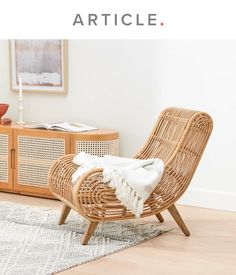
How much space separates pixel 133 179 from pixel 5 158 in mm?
1809

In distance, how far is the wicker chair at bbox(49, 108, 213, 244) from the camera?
3850 mm

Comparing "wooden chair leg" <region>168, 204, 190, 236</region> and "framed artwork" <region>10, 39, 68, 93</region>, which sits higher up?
"framed artwork" <region>10, 39, 68, 93</region>

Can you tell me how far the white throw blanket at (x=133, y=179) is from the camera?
3.87m

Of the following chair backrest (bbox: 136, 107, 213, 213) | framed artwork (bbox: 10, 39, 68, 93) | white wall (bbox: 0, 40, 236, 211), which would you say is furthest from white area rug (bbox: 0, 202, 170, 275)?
framed artwork (bbox: 10, 39, 68, 93)

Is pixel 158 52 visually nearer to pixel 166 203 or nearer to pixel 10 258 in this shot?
pixel 166 203

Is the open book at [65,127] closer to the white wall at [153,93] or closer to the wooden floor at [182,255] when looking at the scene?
the white wall at [153,93]

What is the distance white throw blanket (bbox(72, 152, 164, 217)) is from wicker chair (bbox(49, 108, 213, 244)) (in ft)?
0.15

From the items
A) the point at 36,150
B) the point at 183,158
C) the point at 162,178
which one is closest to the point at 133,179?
the point at 162,178

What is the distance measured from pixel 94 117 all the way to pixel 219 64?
1174 millimetres

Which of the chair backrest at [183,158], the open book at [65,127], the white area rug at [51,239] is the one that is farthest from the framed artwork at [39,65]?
the chair backrest at [183,158]

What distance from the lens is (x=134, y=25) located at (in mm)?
5164

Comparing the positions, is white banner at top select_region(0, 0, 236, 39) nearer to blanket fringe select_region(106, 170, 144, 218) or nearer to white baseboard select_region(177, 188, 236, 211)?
white baseboard select_region(177, 188, 236, 211)

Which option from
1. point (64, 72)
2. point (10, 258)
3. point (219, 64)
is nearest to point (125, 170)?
point (10, 258)

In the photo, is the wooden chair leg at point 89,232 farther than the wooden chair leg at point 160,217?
No
